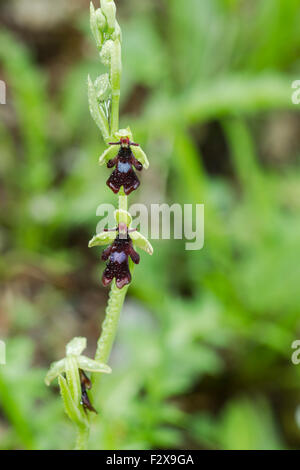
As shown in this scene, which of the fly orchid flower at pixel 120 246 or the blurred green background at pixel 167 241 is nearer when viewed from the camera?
the fly orchid flower at pixel 120 246

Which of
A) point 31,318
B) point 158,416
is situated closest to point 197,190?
point 31,318

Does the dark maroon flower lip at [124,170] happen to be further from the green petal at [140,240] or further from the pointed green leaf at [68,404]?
the pointed green leaf at [68,404]

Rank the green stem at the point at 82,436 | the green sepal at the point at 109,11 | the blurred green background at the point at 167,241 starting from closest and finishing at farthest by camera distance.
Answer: the green sepal at the point at 109,11 < the green stem at the point at 82,436 < the blurred green background at the point at 167,241

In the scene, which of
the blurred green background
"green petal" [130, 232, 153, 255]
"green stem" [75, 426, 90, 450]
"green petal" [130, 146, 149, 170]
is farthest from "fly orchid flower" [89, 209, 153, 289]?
the blurred green background

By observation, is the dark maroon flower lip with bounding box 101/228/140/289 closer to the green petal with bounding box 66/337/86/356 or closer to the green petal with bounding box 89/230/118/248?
the green petal with bounding box 89/230/118/248

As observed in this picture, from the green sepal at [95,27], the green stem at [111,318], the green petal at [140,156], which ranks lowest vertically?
the green stem at [111,318]

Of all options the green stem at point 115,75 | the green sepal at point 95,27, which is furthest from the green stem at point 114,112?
the green sepal at point 95,27
